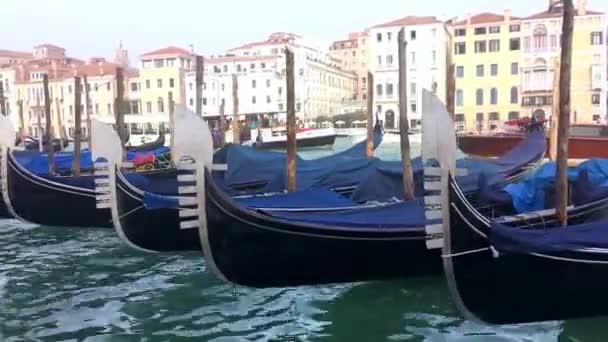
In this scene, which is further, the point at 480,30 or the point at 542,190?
the point at 480,30

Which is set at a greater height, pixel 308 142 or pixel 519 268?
pixel 308 142

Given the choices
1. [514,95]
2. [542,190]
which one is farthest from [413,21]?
[542,190]

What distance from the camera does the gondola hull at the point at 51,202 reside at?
662 centimetres

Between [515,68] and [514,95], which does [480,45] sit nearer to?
[515,68]

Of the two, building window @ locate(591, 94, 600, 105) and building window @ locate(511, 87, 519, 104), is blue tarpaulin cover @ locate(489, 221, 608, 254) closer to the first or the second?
building window @ locate(591, 94, 600, 105)

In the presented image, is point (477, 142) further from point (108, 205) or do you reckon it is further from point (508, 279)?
point (508, 279)

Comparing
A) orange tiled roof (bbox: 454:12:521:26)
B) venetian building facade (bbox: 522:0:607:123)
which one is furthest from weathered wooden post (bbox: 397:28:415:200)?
orange tiled roof (bbox: 454:12:521:26)

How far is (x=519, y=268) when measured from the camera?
3.22 meters

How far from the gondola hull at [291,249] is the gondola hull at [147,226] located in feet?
5.10

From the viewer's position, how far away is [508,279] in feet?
10.7

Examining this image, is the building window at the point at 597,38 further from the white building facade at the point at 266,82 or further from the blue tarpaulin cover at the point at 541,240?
the blue tarpaulin cover at the point at 541,240

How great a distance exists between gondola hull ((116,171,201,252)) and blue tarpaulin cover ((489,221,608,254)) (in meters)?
3.02

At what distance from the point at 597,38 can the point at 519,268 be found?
2699 centimetres

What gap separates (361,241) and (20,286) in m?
2.59
